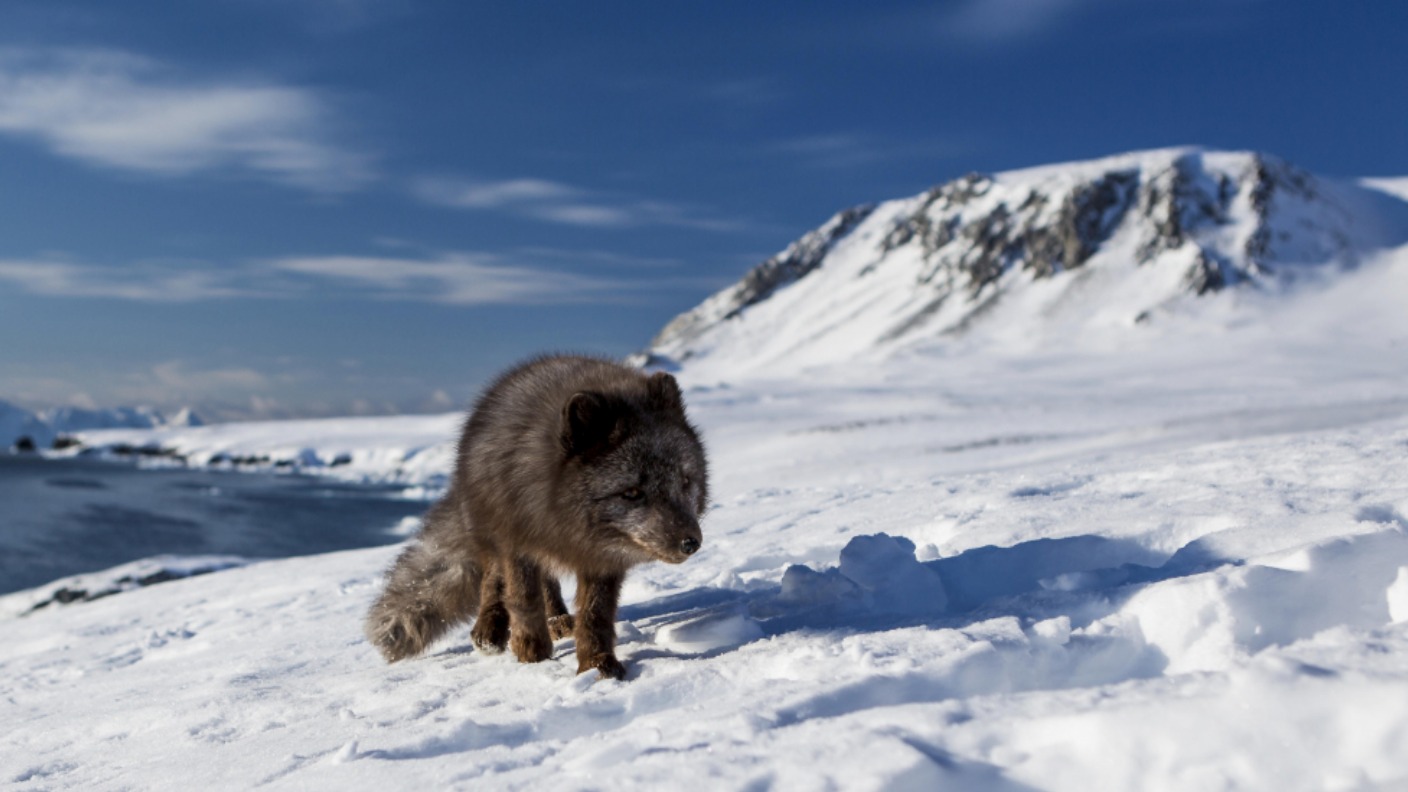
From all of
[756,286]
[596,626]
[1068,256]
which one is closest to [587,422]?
[596,626]

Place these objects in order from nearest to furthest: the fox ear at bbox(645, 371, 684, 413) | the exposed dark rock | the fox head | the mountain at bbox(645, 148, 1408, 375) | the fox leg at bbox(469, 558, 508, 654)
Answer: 1. the fox head
2. the fox ear at bbox(645, 371, 684, 413)
3. the fox leg at bbox(469, 558, 508, 654)
4. the mountain at bbox(645, 148, 1408, 375)
5. the exposed dark rock

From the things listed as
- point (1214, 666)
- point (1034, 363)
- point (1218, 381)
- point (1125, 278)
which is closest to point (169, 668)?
point (1214, 666)

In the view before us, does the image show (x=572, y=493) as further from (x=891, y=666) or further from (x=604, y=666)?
(x=891, y=666)

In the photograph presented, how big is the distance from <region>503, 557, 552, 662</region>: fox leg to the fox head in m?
0.74

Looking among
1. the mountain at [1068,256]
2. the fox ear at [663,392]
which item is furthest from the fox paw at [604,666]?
the mountain at [1068,256]

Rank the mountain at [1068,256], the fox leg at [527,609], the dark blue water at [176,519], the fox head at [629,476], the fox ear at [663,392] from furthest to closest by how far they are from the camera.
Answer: the mountain at [1068,256]
the dark blue water at [176,519]
the fox leg at [527,609]
the fox ear at [663,392]
the fox head at [629,476]

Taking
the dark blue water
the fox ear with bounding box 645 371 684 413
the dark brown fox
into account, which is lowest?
the dark blue water

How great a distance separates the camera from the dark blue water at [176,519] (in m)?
32.7

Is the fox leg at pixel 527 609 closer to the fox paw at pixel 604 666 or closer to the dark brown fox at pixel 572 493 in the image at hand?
the dark brown fox at pixel 572 493

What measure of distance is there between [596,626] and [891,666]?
1482mm

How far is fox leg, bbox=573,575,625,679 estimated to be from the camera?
178 inches

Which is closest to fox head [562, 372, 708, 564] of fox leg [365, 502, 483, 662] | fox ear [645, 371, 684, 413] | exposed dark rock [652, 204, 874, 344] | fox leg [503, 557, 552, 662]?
fox ear [645, 371, 684, 413]

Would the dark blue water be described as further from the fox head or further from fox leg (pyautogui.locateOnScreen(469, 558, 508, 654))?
the fox head

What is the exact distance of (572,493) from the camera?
4445mm
